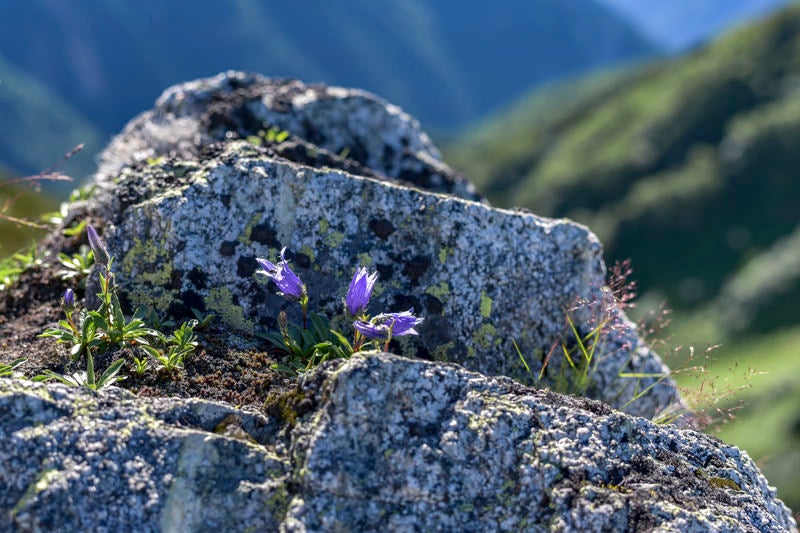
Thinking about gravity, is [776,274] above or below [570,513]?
above

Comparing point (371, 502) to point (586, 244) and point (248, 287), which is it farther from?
point (586, 244)

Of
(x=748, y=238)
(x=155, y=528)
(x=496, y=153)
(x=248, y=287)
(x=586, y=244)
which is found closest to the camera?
(x=155, y=528)

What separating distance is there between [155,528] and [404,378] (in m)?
1.51

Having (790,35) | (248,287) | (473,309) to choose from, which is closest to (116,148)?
(248,287)

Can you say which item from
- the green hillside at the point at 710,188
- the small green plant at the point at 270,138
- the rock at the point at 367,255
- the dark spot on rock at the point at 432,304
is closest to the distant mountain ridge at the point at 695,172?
the green hillside at the point at 710,188

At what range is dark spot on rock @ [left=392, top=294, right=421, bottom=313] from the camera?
6383 millimetres

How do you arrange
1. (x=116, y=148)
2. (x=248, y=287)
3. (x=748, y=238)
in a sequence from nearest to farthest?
(x=248, y=287), (x=116, y=148), (x=748, y=238)

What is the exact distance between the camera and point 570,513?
4.14m

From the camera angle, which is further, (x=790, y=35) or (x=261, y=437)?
(x=790, y=35)

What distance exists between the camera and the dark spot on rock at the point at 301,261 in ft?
21.0

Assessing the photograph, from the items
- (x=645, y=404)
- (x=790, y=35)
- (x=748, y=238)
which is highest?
(x=790, y=35)

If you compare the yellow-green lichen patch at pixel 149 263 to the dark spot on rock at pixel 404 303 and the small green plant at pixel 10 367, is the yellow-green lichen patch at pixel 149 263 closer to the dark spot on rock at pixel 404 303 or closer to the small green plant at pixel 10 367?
the small green plant at pixel 10 367

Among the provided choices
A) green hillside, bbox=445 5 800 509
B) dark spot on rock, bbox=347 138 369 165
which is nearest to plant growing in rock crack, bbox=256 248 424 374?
dark spot on rock, bbox=347 138 369 165

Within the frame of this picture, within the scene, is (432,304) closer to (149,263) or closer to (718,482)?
(149,263)
